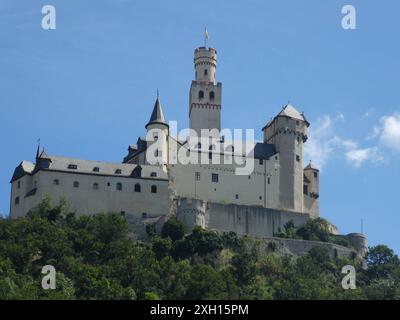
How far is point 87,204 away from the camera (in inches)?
3509

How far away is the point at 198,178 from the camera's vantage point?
9512 centimetres

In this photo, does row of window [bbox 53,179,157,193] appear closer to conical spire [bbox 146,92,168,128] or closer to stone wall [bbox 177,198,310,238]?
stone wall [bbox 177,198,310,238]

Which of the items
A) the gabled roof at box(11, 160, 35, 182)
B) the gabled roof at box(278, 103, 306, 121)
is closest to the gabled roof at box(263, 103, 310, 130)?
the gabled roof at box(278, 103, 306, 121)

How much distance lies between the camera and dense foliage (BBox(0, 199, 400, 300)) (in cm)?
7344

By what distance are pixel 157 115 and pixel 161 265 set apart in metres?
22.3

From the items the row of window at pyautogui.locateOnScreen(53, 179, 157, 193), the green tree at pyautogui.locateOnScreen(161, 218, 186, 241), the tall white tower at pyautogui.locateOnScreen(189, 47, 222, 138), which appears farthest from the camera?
the tall white tower at pyautogui.locateOnScreen(189, 47, 222, 138)

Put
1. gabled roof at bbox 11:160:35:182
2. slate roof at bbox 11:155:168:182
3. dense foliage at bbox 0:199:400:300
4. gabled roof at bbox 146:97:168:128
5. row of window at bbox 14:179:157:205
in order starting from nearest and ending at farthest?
dense foliage at bbox 0:199:400:300, row of window at bbox 14:179:157:205, slate roof at bbox 11:155:168:182, gabled roof at bbox 11:160:35:182, gabled roof at bbox 146:97:168:128

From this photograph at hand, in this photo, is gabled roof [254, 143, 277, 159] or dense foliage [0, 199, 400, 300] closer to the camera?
dense foliage [0, 199, 400, 300]

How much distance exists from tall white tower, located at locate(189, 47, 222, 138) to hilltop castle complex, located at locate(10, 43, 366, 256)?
0.11 m

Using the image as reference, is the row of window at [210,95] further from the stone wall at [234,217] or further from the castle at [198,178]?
the stone wall at [234,217]
